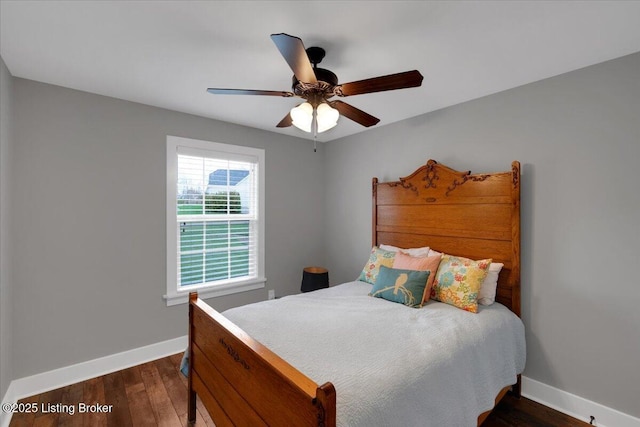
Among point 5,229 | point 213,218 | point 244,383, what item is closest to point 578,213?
point 244,383

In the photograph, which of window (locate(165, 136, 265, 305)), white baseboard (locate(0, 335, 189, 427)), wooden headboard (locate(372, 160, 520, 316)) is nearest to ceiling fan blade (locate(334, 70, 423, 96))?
wooden headboard (locate(372, 160, 520, 316))

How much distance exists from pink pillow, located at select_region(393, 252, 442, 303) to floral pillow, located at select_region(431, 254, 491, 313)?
0.06m

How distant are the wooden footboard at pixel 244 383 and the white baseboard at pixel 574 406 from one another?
2.23 metres

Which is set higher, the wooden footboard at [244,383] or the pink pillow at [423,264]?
the pink pillow at [423,264]

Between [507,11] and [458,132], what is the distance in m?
1.35

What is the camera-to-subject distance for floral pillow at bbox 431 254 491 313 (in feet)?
7.17

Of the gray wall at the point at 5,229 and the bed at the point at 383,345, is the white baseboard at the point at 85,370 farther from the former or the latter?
the bed at the point at 383,345

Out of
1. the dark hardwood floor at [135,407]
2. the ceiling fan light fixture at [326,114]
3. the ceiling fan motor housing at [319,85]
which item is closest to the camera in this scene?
the ceiling fan motor housing at [319,85]

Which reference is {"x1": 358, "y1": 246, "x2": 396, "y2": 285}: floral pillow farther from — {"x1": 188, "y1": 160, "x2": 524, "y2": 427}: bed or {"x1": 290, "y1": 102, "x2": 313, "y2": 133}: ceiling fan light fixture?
{"x1": 290, "y1": 102, "x2": 313, "y2": 133}: ceiling fan light fixture

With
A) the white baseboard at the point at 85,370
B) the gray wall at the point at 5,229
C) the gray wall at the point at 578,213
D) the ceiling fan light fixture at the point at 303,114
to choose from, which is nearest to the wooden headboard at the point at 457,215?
the gray wall at the point at 578,213

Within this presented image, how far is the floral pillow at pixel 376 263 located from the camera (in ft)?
9.33

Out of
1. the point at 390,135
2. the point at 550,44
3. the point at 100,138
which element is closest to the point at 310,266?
the point at 390,135

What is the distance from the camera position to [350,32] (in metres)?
1.66

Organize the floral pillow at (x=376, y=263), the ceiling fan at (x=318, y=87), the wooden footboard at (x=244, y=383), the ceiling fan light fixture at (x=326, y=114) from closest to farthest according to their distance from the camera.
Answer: the wooden footboard at (x=244, y=383), the ceiling fan at (x=318, y=87), the ceiling fan light fixture at (x=326, y=114), the floral pillow at (x=376, y=263)
